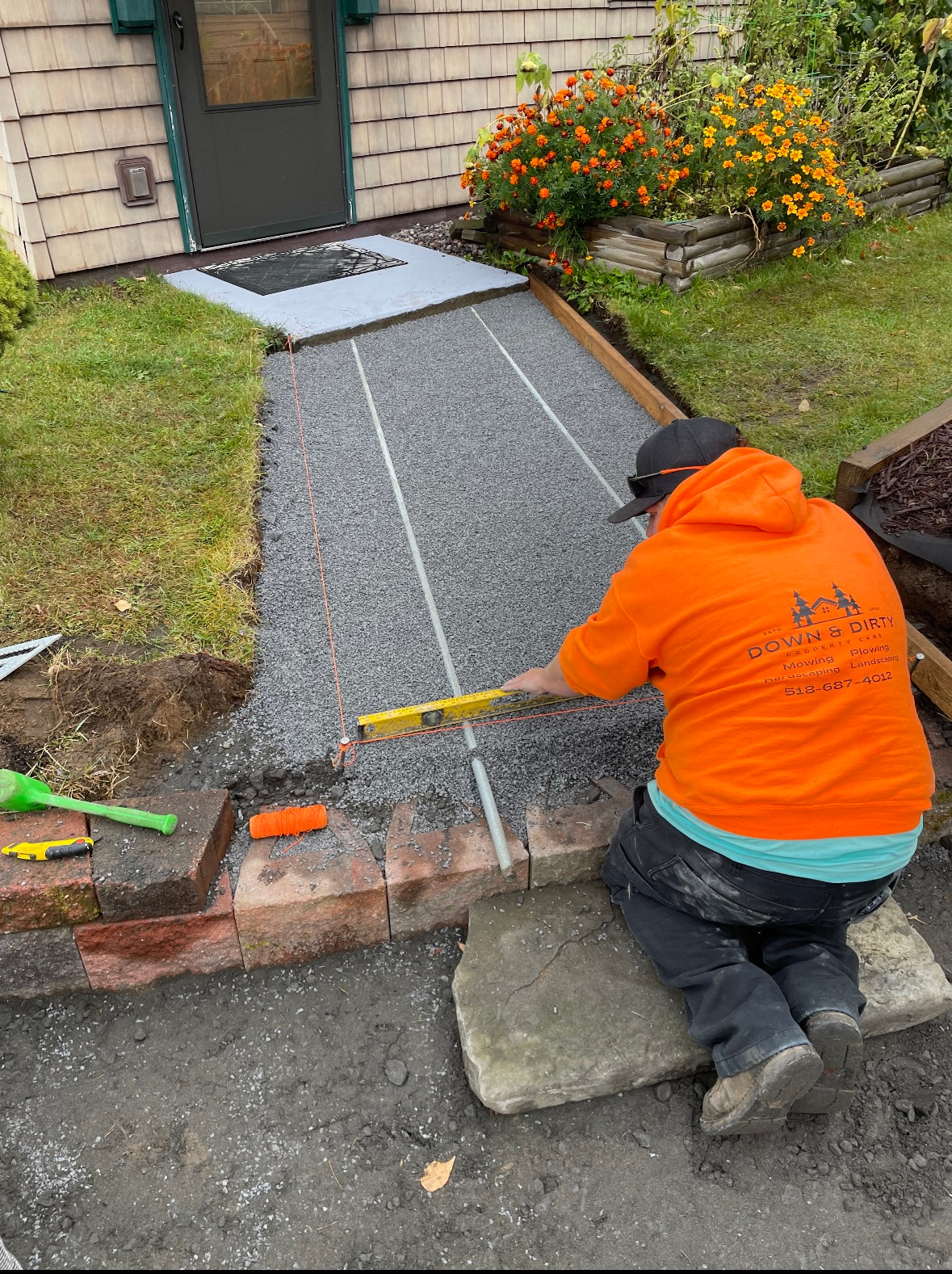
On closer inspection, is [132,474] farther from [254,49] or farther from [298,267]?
[254,49]

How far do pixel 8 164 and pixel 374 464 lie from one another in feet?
10.8

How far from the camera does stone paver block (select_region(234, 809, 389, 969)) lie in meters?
2.29

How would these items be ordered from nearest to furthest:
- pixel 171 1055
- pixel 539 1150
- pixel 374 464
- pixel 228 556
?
1. pixel 539 1150
2. pixel 171 1055
3. pixel 228 556
4. pixel 374 464

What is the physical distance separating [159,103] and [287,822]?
17.8 ft

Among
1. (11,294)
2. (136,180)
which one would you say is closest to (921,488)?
(11,294)

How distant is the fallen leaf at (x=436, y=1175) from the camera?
1.96m

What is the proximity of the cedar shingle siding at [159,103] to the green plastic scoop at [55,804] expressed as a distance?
468 cm

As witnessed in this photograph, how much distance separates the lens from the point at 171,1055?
7.21ft

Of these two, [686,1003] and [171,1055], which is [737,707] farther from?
[171,1055]

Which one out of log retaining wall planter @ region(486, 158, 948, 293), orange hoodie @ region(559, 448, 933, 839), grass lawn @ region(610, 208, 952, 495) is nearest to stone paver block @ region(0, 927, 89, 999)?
orange hoodie @ region(559, 448, 933, 839)

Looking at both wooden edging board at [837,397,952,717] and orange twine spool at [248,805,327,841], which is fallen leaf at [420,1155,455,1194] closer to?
orange twine spool at [248,805,327,841]

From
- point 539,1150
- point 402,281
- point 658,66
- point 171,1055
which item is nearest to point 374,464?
point 402,281

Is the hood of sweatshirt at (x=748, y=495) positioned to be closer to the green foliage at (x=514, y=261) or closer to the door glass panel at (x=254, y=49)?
the green foliage at (x=514, y=261)

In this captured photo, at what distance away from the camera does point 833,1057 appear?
1926 millimetres
